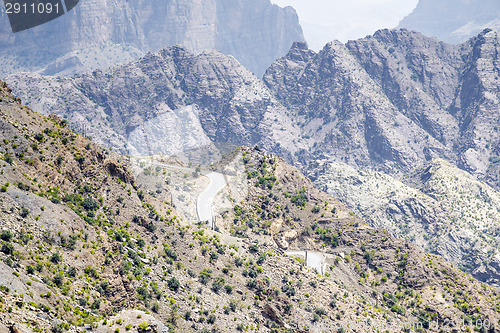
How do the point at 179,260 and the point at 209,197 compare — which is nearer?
the point at 179,260

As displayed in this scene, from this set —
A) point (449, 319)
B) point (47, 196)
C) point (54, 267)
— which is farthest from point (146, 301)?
point (449, 319)

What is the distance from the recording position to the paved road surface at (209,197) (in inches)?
4003

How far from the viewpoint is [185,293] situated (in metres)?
75.1

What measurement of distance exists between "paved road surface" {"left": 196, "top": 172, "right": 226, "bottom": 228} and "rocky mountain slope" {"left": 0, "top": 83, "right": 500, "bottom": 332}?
3576 millimetres

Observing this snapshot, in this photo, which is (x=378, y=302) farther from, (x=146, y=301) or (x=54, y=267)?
(x=54, y=267)

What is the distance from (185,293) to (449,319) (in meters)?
47.7

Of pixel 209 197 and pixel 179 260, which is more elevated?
pixel 179 260

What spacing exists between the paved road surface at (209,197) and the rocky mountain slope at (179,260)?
358 cm

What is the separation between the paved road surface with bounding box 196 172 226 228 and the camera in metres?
102

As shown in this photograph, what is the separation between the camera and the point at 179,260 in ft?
271

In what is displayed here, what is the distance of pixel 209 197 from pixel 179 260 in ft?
91.0

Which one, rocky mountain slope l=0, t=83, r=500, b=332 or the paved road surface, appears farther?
the paved road surface

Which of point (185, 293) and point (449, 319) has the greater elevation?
point (185, 293)

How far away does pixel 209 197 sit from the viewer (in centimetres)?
10912
